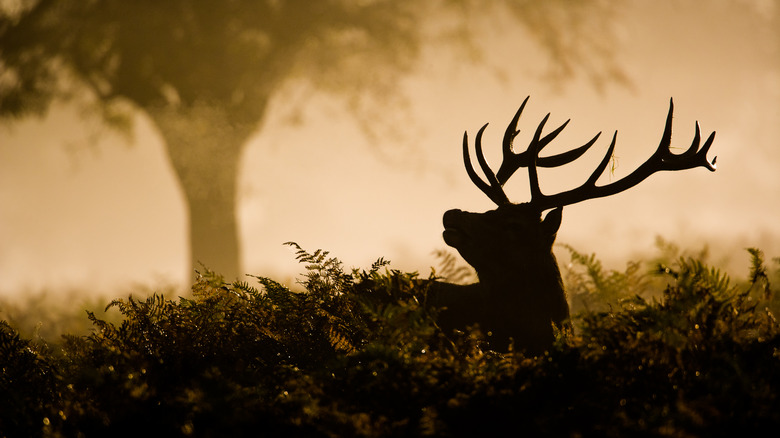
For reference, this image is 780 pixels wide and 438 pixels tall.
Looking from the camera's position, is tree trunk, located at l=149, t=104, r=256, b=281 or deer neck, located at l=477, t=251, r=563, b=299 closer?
deer neck, located at l=477, t=251, r=563, b=299

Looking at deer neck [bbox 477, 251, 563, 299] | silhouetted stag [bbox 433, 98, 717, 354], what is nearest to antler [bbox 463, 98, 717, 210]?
silhouetted stag [bbox 433, 98, 717, 354]

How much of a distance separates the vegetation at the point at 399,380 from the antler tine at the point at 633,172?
46.5 inches

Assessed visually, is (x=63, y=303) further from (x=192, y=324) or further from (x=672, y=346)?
(x=672, y=346)

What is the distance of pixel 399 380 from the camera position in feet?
6.68

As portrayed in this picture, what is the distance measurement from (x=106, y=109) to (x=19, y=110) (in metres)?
2.67

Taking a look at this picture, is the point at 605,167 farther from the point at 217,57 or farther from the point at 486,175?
the point at 217,57

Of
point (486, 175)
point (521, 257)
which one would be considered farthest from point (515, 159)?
point (521, 257)

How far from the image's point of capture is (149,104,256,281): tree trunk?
16781 millimetres

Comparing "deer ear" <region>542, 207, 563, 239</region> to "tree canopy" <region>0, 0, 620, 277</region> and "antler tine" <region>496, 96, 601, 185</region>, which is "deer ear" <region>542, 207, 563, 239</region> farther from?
"tree canopy" <region>0, 0, 620, 277</region>

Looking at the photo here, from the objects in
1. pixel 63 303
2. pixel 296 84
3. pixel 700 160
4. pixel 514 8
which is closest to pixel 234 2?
pixel 296 84

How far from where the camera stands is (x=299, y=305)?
2.77 m

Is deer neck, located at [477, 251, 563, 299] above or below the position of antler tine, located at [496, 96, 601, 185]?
below

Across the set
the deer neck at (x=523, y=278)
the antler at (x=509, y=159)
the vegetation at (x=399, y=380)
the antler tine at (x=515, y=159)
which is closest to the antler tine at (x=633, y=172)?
the antler at (x=509, y=159)

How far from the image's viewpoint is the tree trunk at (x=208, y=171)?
16.8 metres
